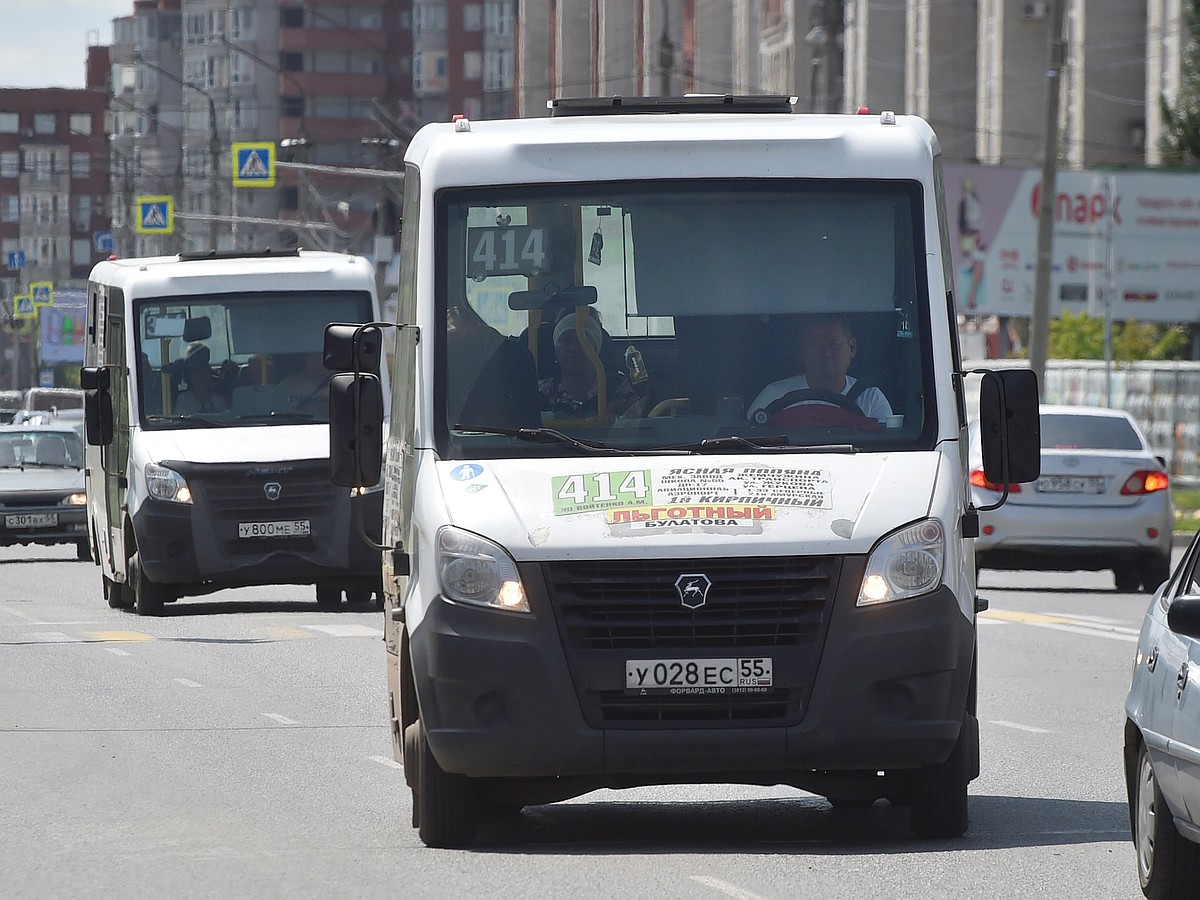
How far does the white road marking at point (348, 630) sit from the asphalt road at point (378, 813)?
2.01 metres

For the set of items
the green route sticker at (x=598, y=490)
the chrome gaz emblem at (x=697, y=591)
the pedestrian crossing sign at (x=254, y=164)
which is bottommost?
the chrome gaz emblem at (x=697, y=591)

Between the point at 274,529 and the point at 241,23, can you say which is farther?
the point at 241,23

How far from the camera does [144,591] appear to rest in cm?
2097

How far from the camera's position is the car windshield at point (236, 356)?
20844 millimetres

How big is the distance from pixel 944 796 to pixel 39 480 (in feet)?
77.6

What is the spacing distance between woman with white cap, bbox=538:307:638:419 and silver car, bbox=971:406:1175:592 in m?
13.0

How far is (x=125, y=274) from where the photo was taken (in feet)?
70.6

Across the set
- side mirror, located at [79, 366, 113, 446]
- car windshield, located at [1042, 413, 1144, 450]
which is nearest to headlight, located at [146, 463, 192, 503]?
side mirror, located at [79, 366, 113, 446]

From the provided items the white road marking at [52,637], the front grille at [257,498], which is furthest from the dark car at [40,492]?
the white road marking at [52,637]

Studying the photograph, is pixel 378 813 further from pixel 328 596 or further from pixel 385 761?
pixel 328 596

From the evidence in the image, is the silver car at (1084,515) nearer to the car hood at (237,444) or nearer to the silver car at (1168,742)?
the car hood at (237,444)

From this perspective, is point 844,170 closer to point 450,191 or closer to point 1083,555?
point 450,191

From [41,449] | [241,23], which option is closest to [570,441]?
[41,449]

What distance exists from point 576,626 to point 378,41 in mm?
143234
